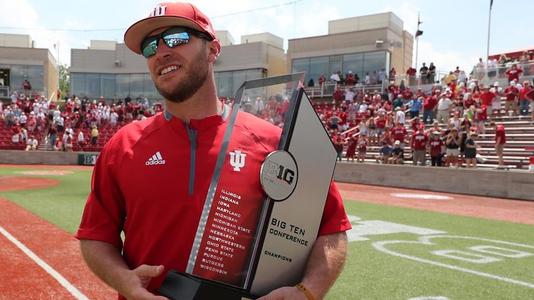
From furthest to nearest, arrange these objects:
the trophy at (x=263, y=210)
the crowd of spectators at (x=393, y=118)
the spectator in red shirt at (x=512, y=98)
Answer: the spectator in red shirt at (x=512, y=98) < the crowd of spectators at (x=393, y=118) < the trophy at (x=263, y=210)

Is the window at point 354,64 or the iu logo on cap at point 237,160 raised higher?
the window at point 354,64

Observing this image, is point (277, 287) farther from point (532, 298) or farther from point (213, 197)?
point (532, 298)

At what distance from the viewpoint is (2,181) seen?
16094 mm

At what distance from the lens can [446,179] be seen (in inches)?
639

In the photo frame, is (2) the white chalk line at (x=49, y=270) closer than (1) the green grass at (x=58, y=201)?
Yes

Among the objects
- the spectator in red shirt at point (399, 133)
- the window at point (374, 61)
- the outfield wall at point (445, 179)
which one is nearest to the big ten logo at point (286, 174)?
the outfield wall at point (445, 179)

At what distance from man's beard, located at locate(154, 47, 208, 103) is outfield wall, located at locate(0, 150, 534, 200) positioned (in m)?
14.9

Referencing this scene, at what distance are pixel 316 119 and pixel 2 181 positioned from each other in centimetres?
1725

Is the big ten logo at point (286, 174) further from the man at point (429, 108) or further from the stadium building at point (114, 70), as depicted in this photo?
the stadium building at point (114, 70)

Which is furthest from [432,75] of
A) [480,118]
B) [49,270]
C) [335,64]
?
[49,270]

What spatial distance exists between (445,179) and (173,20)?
16.1 meters

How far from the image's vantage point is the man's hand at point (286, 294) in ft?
4.90

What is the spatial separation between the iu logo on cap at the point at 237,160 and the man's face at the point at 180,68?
11.5 inches

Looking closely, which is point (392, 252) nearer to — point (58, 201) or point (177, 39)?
point (177, 39)
